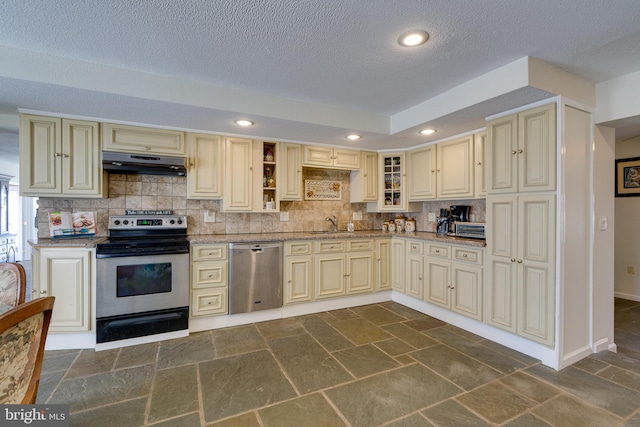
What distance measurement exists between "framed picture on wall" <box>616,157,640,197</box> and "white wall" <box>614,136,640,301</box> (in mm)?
70

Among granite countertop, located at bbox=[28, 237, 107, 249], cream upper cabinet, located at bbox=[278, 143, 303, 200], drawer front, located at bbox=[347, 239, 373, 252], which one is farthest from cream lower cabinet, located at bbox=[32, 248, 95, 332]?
drawer front, located at bbox=[347, 239, 373, 252]

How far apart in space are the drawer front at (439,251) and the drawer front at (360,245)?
0.74 metres

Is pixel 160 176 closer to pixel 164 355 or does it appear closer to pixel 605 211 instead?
pixel 164 355

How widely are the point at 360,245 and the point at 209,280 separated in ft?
6.04

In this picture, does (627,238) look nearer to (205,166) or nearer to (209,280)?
(209,280)

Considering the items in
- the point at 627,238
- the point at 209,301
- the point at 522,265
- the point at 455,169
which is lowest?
the point at 209,301

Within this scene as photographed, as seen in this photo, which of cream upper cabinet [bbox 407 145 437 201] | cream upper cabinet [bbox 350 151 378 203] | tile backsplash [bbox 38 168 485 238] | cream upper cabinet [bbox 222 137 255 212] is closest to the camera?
tile backsplash [bbox 38 168 485 238]

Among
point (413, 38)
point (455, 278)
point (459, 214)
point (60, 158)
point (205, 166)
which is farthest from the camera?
point (459, 214)

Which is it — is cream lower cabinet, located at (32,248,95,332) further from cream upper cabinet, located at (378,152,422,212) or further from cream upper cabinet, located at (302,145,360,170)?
cream upper cabinet, located at (378,152,422,212)

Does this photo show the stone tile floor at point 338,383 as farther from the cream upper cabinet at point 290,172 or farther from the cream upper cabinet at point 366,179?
the cream upper cabinet at point 366,179

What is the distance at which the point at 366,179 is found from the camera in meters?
4.21

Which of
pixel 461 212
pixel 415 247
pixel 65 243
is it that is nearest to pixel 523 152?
pixel 461 212

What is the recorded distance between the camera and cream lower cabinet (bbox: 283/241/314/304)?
3.40m

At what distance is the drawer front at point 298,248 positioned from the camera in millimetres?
3398
